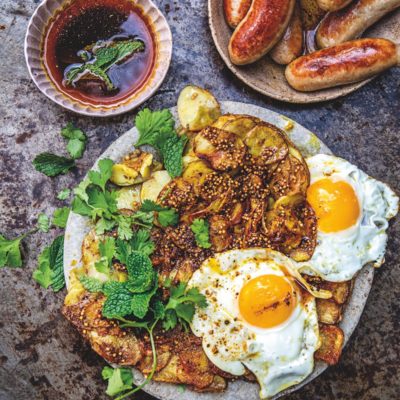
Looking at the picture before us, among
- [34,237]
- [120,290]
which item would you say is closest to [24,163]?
[34,237]

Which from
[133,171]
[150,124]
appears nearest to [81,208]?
[133,171]

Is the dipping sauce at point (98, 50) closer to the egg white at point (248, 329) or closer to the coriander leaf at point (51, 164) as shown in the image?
the coriander leaf at point (51, 164)

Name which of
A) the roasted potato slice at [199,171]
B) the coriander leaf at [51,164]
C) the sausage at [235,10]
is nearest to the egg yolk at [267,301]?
the roasted potato slice at [199,171]

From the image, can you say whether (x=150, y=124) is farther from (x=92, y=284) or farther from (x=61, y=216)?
(x=92, y=284)

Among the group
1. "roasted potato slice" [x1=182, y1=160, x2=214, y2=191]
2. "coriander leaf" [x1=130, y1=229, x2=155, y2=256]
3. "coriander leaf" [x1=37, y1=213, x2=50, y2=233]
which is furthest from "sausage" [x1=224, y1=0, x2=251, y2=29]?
"coriander leaf" [x1=37, y1=213, x2=50, y2=233]

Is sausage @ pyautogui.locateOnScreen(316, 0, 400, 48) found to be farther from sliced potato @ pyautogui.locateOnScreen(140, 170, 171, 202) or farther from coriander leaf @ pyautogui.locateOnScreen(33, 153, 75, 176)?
coriander leaf @ pyautogui.locateOnScreen(33, 153, 75, 176)
